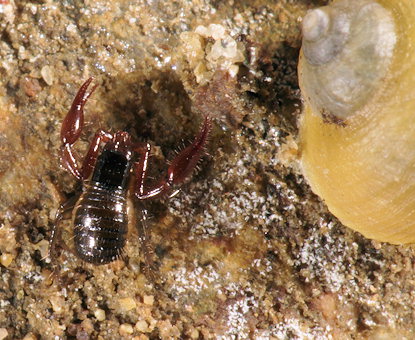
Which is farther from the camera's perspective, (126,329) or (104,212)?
(126,329)

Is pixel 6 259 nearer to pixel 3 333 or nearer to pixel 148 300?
pixel 3 333

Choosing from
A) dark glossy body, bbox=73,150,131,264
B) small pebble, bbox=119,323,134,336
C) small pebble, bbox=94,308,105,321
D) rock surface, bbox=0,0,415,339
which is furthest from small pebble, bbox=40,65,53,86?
small pebble, bbox=119,323,134,336

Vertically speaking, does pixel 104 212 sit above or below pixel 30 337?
above

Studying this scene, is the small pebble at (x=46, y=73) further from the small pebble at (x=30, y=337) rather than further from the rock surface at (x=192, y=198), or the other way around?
the small pebble at (x=30, y=337)

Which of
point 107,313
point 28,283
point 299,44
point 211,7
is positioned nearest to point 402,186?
point 299,44

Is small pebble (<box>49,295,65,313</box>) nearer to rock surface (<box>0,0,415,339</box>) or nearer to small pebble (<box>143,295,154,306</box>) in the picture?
rock surface (<box>0,0,415,339</box>)

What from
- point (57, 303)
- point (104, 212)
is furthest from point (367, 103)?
point (57, 303)
